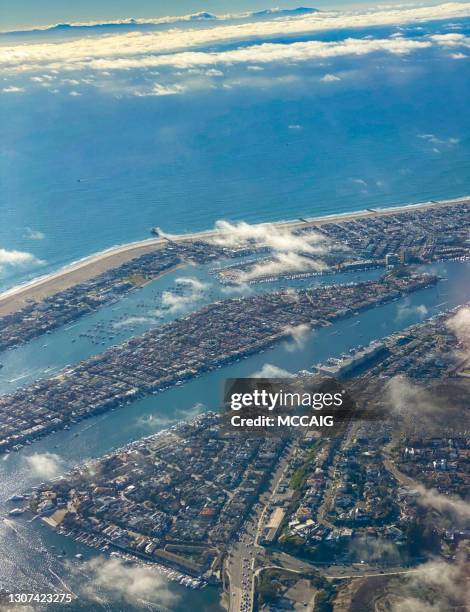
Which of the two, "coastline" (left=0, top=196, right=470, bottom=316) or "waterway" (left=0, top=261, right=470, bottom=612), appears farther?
"coastline" (left=0, top=196, right=470, bottom=316)

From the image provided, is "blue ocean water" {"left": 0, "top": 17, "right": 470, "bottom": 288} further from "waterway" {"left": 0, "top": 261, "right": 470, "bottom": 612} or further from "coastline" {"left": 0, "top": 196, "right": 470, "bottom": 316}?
"waterway" {"left": 0, "top": 261, "right": 470, "bottom": 612}

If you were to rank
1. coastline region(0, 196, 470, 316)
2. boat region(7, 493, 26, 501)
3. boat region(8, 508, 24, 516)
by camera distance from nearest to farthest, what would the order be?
1. boat region(8, 508, 24, 516)
2. boat region(7, 493, 26, 501)
3. coastline region(0, 196, 470, 316)

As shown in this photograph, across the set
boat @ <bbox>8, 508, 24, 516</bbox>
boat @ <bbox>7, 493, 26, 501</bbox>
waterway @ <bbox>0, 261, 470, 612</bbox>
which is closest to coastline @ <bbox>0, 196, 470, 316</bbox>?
waterway @ <bbox>0, 261, 470, 612</bbox>

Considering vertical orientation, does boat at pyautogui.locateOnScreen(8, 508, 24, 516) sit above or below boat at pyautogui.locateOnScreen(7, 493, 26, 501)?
below

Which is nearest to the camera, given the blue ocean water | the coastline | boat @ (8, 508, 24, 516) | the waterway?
the waterway

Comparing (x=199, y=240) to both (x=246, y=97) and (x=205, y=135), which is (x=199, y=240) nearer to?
(x=205, y=135)
